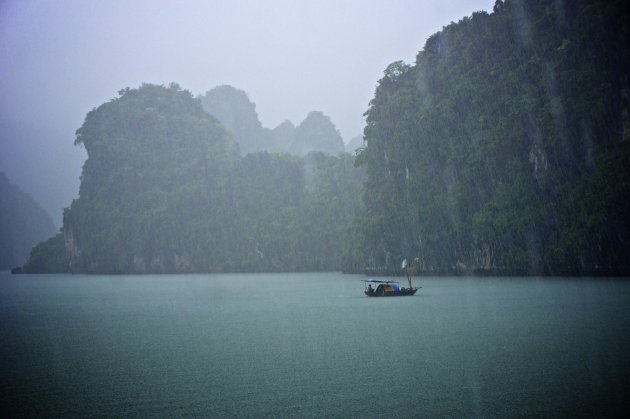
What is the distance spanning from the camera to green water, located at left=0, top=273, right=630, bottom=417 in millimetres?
5727

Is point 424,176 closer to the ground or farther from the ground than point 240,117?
closer to the ground

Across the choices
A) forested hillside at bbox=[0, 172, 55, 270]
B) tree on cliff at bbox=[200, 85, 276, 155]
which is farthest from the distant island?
forested hillside at bbox=[0, 172, 55, 270]

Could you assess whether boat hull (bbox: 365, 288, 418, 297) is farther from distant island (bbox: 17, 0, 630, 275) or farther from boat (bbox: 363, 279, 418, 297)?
distant island (bbox: 17, 0, 630, 275)

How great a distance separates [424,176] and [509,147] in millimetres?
7643

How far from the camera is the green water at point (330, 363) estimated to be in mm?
5727

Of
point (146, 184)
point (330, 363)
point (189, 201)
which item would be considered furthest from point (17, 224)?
point (330, 363)

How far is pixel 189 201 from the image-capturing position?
67250 mm

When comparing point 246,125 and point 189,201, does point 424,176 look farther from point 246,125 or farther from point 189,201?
point 246,125

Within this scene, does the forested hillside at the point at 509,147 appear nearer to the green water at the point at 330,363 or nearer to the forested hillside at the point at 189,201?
the green water at the point at 330,363

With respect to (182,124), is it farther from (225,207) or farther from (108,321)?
(108,321)

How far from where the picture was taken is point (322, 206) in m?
60.8

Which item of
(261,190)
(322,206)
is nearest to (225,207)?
(261,190)

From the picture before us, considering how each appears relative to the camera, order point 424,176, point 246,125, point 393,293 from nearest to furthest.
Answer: point 393,293 < point 424,176 < point 246,125

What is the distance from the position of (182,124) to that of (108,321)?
204 ft
